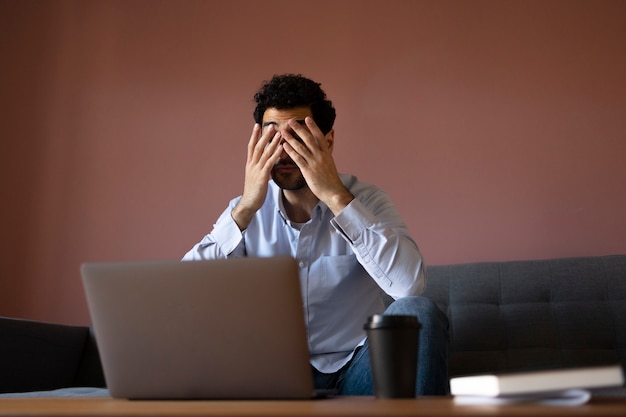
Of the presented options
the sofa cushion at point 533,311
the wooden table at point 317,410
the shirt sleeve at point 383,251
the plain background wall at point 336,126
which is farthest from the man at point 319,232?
the wooden table at point 317,410

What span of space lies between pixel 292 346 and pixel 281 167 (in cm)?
91

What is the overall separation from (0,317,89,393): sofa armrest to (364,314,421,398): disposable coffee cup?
1.28 metres

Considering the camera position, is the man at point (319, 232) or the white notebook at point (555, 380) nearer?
the white notebook at point (555, 380)

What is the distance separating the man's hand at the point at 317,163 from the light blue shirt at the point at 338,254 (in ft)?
0.18

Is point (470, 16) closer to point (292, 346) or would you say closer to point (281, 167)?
point (281, 167)

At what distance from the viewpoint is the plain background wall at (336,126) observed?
6.82 feet

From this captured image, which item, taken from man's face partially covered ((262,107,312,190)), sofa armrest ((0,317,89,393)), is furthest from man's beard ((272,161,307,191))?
sofa armrest ((0,317,89,393))

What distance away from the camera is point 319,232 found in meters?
1.66

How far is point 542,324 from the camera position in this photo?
1.84m

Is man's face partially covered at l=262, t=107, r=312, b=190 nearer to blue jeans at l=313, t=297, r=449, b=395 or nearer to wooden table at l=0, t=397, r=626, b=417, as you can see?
blue jeans at l=313, t=297, r=449, b=395

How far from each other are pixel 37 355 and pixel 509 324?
128 cm

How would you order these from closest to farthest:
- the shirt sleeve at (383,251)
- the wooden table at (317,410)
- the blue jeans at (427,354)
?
the wooden table at (317,410) < the blue jeans at (427,354) < the shirt sleeve at (383,251)

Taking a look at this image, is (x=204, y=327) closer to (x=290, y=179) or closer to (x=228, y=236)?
(x=228, y=236)

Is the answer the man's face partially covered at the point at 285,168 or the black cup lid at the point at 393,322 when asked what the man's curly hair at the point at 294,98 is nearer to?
the man's face partially covered at the point at 285,168
